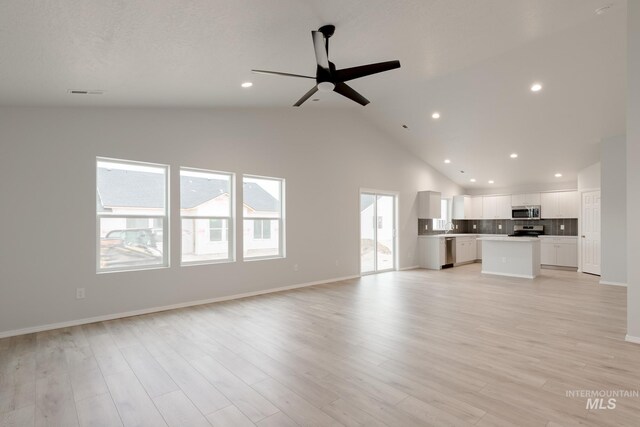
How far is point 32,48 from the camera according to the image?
8.41 ft

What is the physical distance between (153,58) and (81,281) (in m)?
2.98

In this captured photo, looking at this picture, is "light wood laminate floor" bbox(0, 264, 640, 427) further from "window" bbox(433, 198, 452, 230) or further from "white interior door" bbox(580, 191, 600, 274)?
"window" bbox(433, 198, 452, 230)

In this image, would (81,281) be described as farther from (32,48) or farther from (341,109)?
(341,109)

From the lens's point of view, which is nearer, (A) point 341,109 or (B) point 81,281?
(B) point 81,281

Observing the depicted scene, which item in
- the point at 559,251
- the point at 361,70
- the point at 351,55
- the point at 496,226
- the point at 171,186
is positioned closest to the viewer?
the point at 361,70

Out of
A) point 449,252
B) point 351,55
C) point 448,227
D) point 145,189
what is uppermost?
point 351,55

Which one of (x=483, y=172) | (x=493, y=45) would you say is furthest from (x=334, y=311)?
(x=483, y=172)

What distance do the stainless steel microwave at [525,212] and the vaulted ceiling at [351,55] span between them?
2.61 metres

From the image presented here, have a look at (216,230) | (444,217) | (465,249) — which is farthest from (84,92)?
(465,249)

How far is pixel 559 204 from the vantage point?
921cm

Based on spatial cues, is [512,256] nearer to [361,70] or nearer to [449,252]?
[449,252]

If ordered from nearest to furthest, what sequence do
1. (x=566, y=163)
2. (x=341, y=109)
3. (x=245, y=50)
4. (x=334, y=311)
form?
(x=245, y=50), (x=334, y=311), (x=341, y=109), (x=566, y=163)

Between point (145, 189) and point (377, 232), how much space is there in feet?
17.7

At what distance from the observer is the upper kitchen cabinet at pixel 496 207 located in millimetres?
10203
